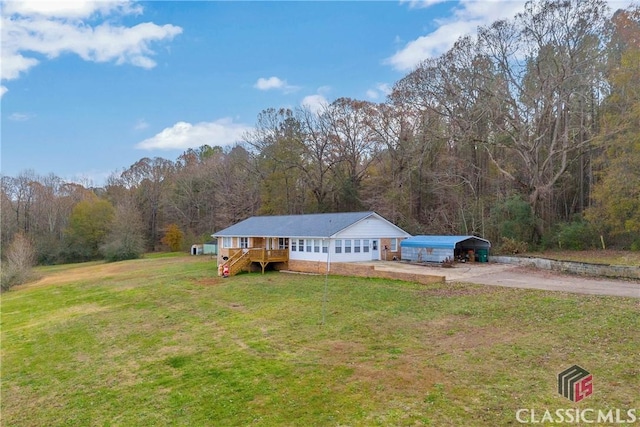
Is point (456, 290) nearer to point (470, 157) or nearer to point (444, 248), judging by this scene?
point (444, 248)

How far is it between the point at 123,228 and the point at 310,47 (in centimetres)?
3210

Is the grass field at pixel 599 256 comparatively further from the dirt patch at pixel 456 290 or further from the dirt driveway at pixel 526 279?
the dirt patch at pixel 456 290

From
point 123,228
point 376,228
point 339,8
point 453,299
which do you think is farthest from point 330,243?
point 123,228

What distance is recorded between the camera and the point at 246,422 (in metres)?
6.71

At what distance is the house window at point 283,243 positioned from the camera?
1034 inches

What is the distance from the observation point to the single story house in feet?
76.6

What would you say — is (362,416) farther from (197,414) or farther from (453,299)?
(453,299)

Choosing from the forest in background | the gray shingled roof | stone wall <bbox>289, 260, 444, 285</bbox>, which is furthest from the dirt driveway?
the forest in background

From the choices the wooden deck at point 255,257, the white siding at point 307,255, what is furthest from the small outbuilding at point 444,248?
the wooden deck at point 255,257

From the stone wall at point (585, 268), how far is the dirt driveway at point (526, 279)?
61 cm

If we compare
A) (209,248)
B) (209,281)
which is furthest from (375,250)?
(209,248)

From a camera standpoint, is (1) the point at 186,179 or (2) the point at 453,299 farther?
(1) the point at 186,179

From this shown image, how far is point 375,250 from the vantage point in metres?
24.9

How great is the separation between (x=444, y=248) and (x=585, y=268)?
698 cm
